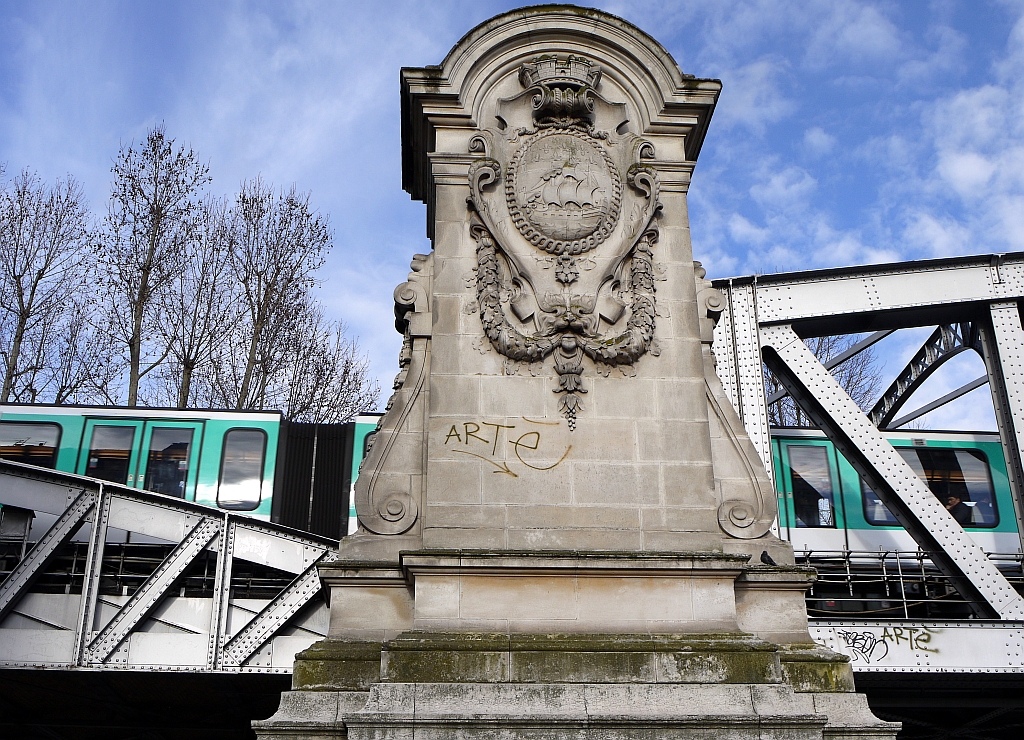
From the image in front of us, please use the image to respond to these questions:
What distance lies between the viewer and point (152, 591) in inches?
583

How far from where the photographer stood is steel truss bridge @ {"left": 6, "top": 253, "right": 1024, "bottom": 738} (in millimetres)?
13922

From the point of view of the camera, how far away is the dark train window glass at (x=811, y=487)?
20.0m

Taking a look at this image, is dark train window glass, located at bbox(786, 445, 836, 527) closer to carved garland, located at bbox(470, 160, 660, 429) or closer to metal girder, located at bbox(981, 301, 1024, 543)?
metal girder, located at bbox(981, 301, 1024, 543)

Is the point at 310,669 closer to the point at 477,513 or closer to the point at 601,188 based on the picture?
the point at 477,513

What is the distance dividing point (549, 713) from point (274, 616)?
8723 mm

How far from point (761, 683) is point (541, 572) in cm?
199

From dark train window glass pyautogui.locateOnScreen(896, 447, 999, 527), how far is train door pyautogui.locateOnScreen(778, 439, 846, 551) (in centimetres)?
166

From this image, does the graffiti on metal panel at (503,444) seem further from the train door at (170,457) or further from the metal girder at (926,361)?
the train door at (170,457)

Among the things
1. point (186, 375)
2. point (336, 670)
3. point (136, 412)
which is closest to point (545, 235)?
point (336, 670)

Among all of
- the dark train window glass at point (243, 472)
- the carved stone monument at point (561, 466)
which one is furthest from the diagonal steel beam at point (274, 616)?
the carved stone monument at point (561, 466)

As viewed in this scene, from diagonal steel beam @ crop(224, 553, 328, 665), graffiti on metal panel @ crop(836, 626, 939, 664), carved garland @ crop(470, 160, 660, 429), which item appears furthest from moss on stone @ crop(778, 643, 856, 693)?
diagonal steel beam @ crop(224, 553, 328, 665)

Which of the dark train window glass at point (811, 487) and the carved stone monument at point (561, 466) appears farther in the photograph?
the dark train window glass at point (811, 487)

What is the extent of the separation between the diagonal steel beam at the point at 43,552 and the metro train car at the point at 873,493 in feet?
42.9

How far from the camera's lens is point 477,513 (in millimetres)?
8531
